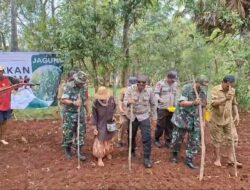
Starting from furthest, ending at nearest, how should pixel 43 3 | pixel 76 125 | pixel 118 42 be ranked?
pixel 43 3, pixel 118 42, pixel 76 125

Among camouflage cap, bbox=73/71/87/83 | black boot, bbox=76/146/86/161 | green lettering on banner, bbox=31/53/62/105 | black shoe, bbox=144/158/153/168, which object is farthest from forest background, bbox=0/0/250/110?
black boot, bbox=76/146/86/161

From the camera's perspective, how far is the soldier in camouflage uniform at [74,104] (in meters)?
7.52

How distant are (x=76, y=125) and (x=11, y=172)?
129 centimetres

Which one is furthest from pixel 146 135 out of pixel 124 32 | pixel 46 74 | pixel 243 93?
pixel 243 93

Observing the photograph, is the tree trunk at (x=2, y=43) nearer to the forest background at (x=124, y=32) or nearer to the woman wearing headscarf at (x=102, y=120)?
the forest background at (x=124, y=32)

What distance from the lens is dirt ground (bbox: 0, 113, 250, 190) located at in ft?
21.7

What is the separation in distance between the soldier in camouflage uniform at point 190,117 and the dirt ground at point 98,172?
Result: 33 centimetres

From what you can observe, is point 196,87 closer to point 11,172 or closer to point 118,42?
point 11,172

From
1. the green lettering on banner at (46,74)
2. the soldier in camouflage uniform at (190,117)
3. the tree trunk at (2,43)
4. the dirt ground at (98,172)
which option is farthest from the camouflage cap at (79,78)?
the tree trunk at (2,43)

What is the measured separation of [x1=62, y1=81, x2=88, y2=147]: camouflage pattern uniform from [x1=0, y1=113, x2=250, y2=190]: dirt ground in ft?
1.39

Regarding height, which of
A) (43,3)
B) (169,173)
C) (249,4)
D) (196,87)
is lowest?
(169,173)

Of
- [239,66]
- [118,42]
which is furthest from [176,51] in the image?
[118,42]

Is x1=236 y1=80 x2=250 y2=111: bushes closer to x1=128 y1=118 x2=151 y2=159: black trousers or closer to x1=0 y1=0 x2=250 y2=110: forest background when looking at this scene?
x1=0 y1=0 x2=250 y2=110: forest background

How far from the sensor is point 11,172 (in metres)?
7.21
